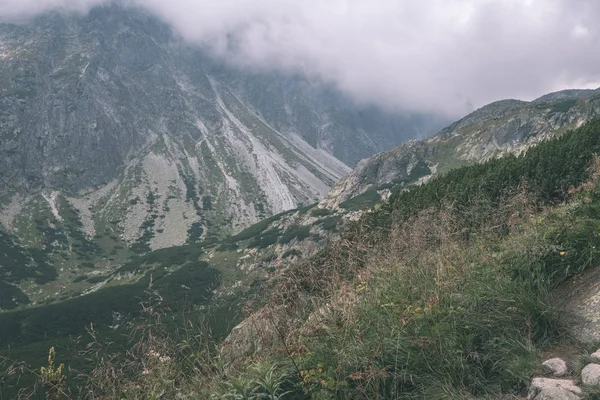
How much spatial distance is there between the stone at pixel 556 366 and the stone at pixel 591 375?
0.65 feet

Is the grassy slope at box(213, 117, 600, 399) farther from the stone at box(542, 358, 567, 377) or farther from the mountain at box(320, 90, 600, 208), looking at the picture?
the mountain at box(320, 90, 600, 208)

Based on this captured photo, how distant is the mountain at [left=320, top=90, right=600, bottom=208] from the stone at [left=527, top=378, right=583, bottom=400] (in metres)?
140

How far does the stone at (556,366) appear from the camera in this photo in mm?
3758

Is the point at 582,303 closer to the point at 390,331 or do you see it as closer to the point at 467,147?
the point at 390,331

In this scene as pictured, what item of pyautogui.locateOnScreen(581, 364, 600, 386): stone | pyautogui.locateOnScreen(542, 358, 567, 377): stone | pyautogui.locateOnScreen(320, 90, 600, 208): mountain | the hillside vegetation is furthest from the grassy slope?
pyautogui.locateOnScreen(320, 90, 600, 208): mountain

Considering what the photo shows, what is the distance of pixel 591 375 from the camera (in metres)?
3.50

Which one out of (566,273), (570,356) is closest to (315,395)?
(570,356)

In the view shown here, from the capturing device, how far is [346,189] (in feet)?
581

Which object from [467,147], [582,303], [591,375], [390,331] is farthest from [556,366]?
[467,147]

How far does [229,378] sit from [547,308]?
3.74 m

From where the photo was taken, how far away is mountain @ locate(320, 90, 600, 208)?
136375mm

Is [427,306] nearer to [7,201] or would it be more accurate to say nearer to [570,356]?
[570,356]

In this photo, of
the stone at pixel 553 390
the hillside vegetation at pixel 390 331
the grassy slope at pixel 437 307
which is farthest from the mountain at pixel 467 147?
the stone at pixel 553 390

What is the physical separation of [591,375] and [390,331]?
6.32ft
